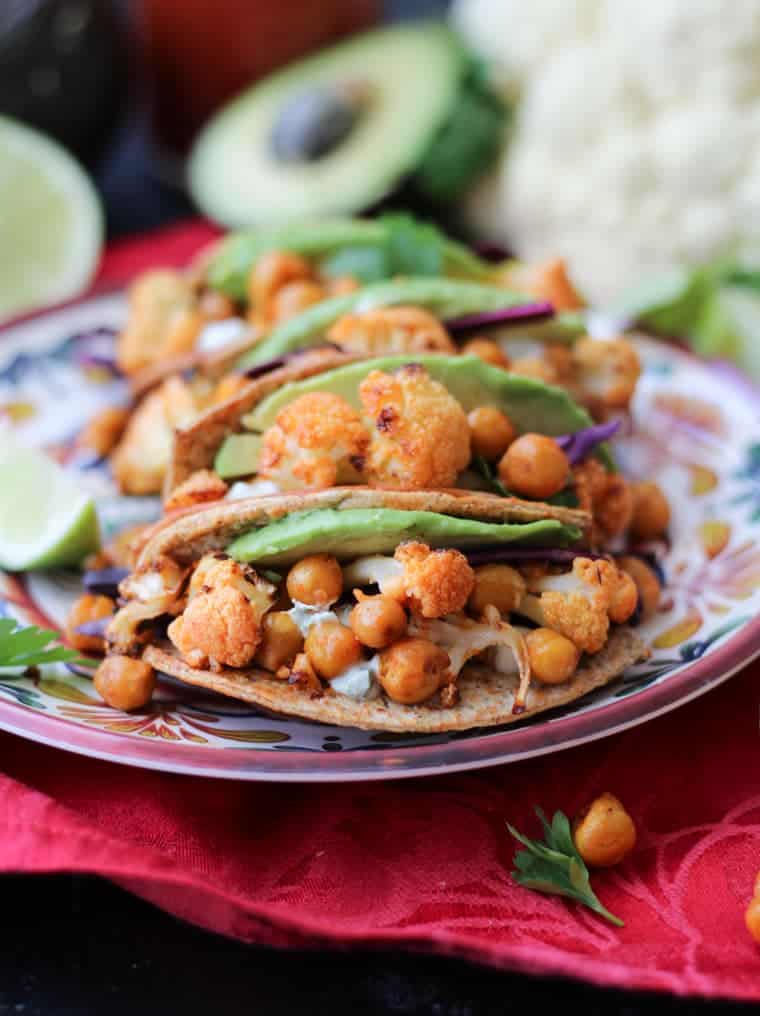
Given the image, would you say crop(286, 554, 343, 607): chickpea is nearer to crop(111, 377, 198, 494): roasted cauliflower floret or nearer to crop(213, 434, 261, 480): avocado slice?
crop(213, 434, 261, 480): avocado slice

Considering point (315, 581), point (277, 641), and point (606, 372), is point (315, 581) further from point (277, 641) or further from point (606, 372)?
point (606, 372)

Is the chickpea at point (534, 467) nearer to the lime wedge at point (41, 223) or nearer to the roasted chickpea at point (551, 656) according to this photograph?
the roasted chickpea at point (551, 656)

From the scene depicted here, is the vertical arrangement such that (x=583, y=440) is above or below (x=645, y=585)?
above

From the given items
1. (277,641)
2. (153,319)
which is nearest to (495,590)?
(277,641)

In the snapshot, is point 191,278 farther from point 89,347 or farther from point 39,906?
point 39,906

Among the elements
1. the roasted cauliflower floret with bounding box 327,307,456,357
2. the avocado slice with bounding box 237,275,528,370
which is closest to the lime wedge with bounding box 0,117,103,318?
the avocado slice with bounding box 237,275,528,370

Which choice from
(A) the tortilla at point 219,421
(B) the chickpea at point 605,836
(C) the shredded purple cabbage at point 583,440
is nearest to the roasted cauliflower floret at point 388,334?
(A) the tortilla at point 219,421

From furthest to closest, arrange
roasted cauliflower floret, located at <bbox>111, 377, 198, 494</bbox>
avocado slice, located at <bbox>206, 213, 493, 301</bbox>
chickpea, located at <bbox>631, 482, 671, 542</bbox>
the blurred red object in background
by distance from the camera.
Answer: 1. the blurred red object in background
2. avocado slice, located at <bbox>206, 213, 493, 301</bbox>
3. roasted cauliflower floret, located at <bbox>111, 377, 198, 494</bbox>
4. chickpea, located at <bbox>631, 482, 671, 542</bbox>

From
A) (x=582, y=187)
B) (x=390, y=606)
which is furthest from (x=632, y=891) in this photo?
(x=582, y=187)
